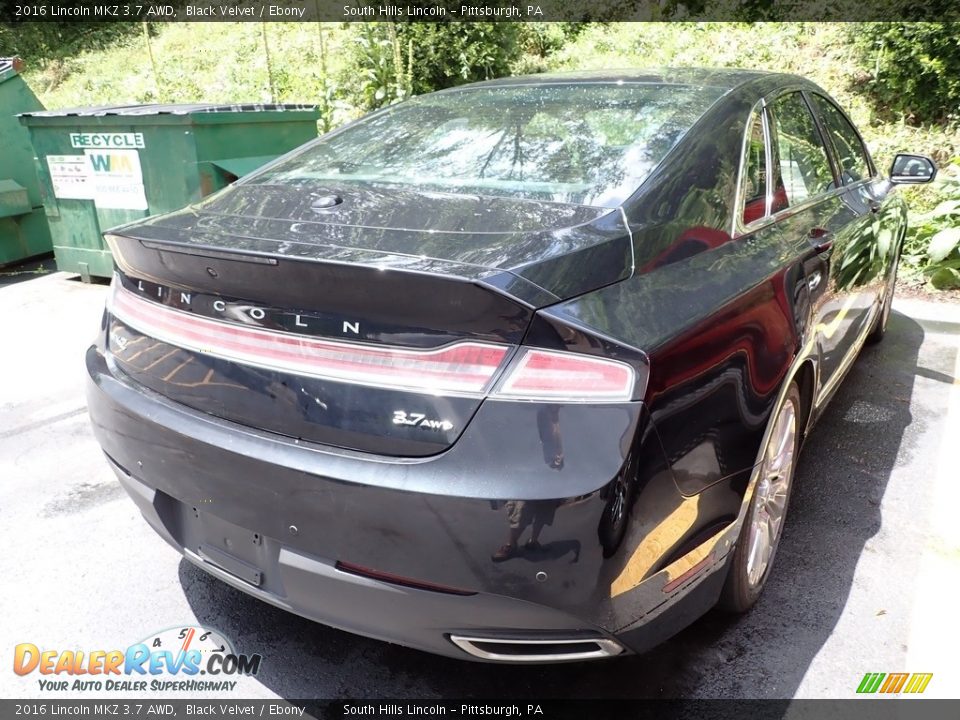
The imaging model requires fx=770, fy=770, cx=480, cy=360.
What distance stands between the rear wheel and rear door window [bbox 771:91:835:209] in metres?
0.73

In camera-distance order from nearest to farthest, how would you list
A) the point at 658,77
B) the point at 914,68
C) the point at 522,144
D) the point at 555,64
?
the point at 522,144
the point at 658,77
the point at 914,68
the point at 555,64

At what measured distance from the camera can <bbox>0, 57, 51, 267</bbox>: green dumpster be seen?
6645mm

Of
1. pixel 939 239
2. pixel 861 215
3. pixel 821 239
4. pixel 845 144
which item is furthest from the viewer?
pixel 939 239

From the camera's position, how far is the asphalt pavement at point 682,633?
2119 mm

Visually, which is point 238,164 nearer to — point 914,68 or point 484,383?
point 484,383

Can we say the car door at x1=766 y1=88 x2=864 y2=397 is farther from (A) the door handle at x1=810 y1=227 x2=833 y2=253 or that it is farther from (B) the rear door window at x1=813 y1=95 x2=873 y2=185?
(B) the rear door window at x1=813 y1=95 x2=873 y2=185

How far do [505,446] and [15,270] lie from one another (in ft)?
23.1

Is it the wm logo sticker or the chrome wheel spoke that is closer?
the wm logo sticker

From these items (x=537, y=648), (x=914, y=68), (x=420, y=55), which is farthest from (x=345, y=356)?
(x=420, y=55)

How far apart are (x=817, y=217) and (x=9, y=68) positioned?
682 cm

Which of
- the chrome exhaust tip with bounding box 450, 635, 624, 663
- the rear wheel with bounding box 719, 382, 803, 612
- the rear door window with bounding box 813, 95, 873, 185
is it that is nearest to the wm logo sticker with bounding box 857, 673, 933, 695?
the rear wheel with bounding box 719, 382, 803, 612

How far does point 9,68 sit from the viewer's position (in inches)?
261

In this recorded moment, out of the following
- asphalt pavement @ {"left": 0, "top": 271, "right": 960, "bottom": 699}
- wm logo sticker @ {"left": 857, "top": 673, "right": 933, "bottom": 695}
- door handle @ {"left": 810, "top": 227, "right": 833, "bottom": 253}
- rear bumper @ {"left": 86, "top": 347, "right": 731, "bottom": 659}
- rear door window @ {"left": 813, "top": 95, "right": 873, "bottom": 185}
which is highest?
rear door window @ {"left": 813, "top": 95, "right": 873, "bottom": 185}

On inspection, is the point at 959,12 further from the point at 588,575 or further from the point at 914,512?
the point at 588,575
